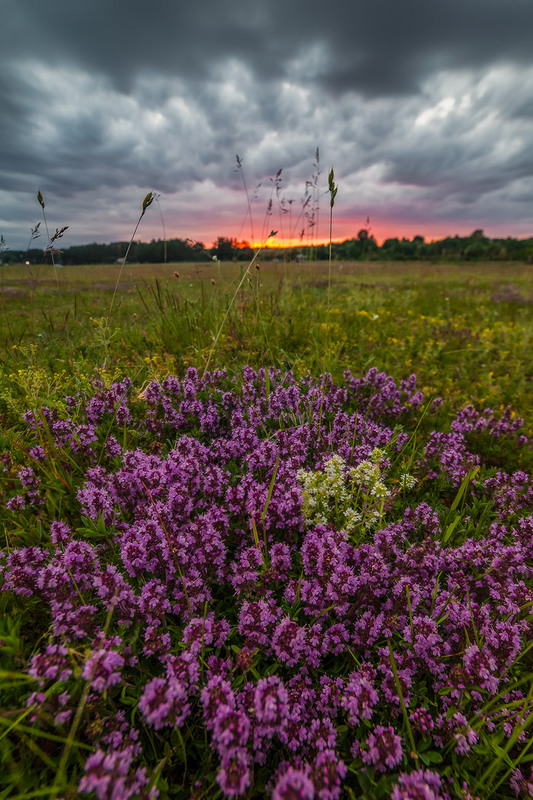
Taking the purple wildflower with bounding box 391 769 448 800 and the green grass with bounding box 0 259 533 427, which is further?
the green grass with bounding box 0 259 533 427

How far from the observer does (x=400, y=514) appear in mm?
3111

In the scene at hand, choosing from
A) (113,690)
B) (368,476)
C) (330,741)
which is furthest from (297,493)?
(113,690)

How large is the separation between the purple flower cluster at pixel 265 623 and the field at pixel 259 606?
0.05 ft

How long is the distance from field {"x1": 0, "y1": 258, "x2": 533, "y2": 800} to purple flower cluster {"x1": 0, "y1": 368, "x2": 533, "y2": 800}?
1 centimetres

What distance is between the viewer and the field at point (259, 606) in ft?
5.09

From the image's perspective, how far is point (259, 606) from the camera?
196 cm

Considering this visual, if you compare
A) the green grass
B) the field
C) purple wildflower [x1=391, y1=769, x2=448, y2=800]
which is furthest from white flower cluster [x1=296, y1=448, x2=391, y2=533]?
the green grass

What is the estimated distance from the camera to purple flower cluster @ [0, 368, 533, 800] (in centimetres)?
154

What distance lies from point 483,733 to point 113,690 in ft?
6.13

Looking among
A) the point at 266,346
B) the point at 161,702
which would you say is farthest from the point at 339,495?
the point at 266,346

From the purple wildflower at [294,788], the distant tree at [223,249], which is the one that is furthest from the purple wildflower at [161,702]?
the distant tree at [223,249]

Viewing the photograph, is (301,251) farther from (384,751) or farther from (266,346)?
(384,751)

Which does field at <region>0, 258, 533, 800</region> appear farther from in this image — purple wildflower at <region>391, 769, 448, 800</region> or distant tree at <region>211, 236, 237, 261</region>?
distant tree at <region>211, 236, 237, 261</region>

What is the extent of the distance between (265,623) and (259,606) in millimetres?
84
